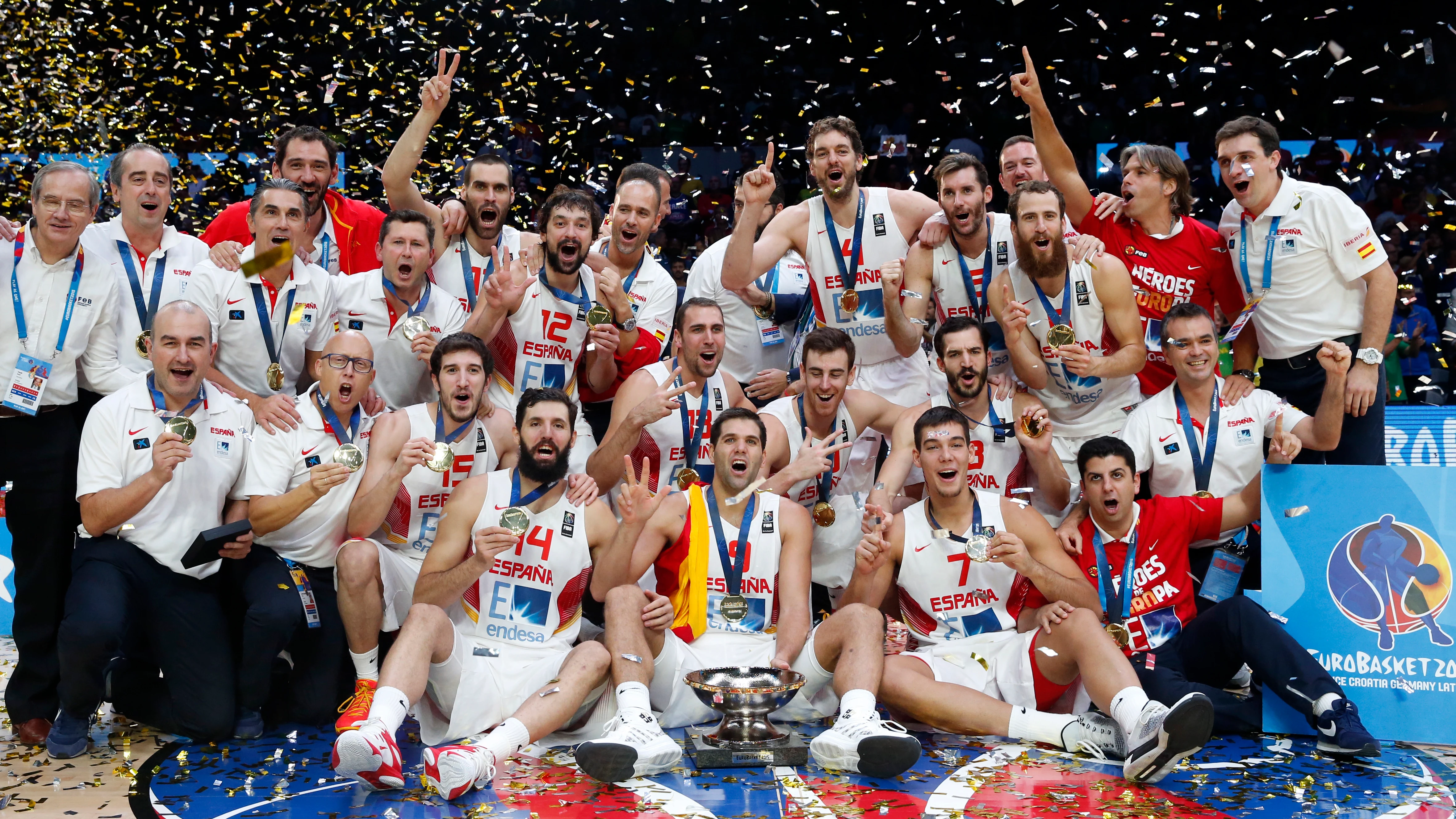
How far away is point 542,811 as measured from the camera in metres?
3.96

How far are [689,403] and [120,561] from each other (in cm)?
261

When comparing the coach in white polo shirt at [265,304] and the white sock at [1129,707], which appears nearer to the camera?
the white sock at [1129,707]

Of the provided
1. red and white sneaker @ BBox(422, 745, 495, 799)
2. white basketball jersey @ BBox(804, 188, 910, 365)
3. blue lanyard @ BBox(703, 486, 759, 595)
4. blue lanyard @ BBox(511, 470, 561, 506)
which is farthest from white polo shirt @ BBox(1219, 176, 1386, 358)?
red and white sneaker @ BBox(422, 745, 495, 799)

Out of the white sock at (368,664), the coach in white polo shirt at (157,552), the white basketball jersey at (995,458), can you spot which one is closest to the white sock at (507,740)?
the white sock at (368,664)

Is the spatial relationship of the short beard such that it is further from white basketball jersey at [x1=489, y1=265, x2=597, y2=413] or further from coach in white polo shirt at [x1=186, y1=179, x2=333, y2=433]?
coach in white polo shirt at [x1=186, y1=179, x2=333, y2=433]

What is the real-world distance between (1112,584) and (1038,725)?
76 centimetres

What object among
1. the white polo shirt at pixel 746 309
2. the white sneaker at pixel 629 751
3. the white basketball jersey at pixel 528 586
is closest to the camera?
the white sneaker at pixel 629 751

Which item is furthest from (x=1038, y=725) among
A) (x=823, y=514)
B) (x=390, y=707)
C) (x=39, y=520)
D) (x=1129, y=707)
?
(x=39, y=520)

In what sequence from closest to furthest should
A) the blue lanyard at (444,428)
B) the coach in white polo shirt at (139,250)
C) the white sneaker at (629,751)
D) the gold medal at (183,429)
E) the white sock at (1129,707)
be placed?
the white sneaker at (629,751), the white sock at (1129,707), the gold medal at (183,429), the blue lanyard at (444,428), the coach in white polo shirt at (139,250)

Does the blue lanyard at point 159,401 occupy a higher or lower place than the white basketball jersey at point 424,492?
higher

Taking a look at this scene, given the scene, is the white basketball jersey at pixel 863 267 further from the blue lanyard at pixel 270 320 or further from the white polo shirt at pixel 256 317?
the blue lanyard at pixel 270 320

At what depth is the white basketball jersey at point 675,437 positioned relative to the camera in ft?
19.4

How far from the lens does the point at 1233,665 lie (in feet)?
16.4

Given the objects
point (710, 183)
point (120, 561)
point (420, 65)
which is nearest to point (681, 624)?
point (120, 561)
